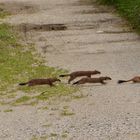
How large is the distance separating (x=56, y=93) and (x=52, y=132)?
2.41 meters

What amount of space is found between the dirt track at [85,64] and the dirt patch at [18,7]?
158mm

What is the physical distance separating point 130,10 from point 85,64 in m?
6.88

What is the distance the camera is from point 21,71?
45.8 feet

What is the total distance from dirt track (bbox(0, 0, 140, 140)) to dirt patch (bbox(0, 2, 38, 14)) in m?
0.16

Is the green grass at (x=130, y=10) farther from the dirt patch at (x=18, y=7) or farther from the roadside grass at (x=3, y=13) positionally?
the roadside grass at (x=3, y=13)

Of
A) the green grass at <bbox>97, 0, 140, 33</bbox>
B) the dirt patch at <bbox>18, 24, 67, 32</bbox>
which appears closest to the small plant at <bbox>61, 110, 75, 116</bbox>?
the green grass at <bbox>97, 0, 140, 33</bbox>

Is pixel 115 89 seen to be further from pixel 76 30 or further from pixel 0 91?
pixel 76 30

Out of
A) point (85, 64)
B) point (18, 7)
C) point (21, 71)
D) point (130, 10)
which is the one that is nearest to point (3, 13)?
point (18, 7)

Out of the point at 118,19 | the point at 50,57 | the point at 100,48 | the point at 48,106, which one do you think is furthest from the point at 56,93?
the point at 118,19

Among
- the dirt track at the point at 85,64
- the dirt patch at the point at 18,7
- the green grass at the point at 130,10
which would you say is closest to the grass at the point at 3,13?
the dirt patch at the point at 18,7

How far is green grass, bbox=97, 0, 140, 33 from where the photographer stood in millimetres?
20109

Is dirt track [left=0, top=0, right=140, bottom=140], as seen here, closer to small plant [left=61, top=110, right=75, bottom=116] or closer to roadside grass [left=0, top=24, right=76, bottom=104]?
small plant [left=61, top=110, right=75, bottom=116]

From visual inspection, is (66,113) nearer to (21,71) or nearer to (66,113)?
(66,113)

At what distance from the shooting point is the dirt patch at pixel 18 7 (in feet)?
80.8
